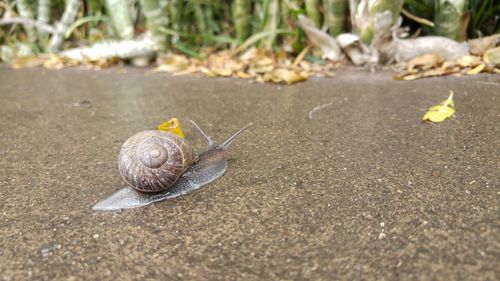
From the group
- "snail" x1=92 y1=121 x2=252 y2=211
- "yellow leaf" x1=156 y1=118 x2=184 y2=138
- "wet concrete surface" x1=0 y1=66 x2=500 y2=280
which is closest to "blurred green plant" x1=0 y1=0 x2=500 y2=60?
"wet concrete surface" x1=0 y1=66 x2=500 y2=280

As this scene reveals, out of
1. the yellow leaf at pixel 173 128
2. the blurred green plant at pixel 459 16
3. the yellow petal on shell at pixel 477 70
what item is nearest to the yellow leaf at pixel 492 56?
the yellow petal on shell at pixel 477 70

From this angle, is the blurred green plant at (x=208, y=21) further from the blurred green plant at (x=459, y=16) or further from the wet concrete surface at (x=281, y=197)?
the wet concrete surface at (x=281, y=197)

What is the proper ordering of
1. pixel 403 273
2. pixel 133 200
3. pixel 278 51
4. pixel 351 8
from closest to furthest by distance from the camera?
pixel 403 273 < pixel 133 200 < pixel 351 8 < pixel 278 51

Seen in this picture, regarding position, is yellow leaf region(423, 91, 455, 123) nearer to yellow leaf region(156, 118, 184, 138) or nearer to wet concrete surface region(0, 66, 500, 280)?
wet concrete surface region(0, 66, 500, 280)

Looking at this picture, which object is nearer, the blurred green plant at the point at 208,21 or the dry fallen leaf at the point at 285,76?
the dry fallen leaf at the point at 285,76

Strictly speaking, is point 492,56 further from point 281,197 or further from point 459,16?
point 281,197

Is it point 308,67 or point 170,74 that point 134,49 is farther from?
point 308,67

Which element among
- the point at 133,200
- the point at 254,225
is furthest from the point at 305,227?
the point at 133,200
